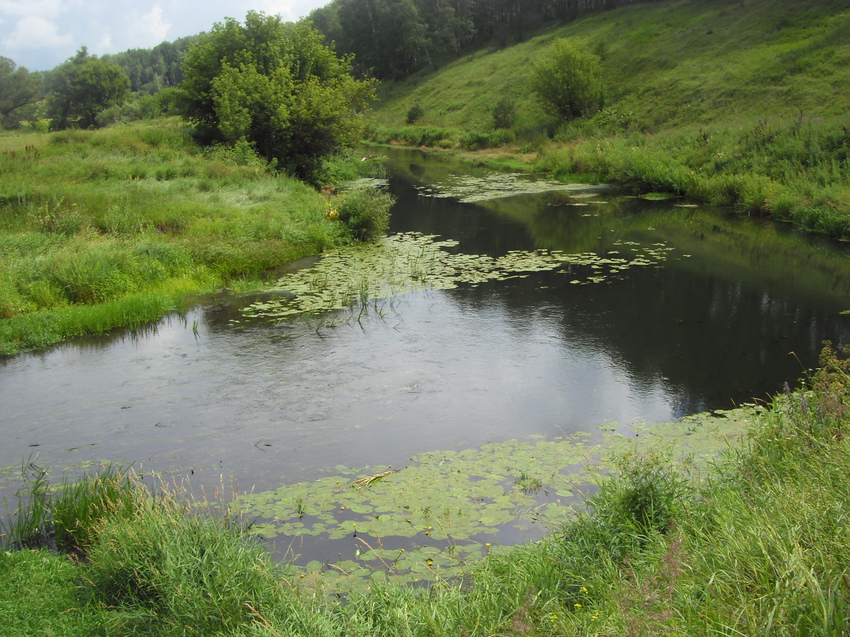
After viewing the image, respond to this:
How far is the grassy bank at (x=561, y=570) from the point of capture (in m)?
3.22

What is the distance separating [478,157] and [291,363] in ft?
110

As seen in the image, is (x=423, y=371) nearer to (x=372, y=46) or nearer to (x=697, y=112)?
(x=697, y=112)

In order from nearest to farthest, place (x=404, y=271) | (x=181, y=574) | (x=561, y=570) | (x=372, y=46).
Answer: (x=181, y=574) < (x=561, y=570) < (x=404, y=271) < (x=372, y=46)

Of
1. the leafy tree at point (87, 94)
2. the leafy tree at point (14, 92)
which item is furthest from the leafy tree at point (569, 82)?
the leafy tree at point (14, 92)

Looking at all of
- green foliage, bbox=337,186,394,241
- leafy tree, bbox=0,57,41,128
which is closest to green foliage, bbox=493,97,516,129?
green foliage, bbox=337,186,394,241

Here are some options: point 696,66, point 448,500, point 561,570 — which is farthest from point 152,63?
point 561,570

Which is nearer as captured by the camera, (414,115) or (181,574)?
(181,574)

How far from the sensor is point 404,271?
14898mm

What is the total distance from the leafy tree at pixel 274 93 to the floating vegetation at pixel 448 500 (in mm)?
19762

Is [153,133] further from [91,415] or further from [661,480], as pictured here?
[661,480]

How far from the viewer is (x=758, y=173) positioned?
69.1ft

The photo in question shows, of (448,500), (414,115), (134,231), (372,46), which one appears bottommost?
(448,500)

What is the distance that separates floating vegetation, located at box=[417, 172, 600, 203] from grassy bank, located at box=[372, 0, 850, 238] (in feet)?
6.01

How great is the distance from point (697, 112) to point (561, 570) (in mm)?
33152
